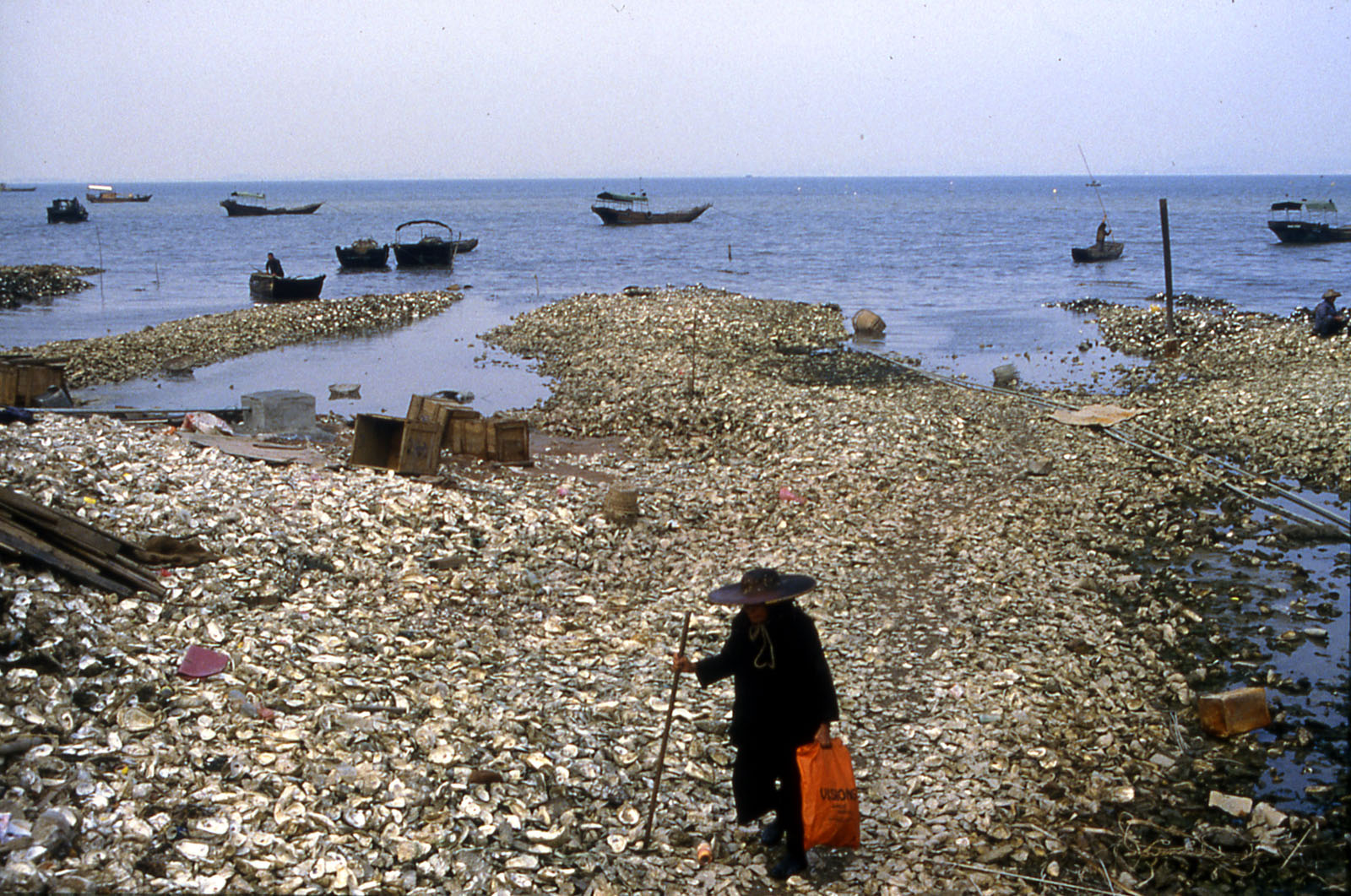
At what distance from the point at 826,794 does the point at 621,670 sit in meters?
2.92

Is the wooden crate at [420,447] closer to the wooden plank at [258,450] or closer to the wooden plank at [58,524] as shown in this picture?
the wooden plank at [258,450]

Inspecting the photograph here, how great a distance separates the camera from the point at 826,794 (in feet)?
17.3

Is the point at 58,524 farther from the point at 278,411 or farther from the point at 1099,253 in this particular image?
the point at 1099,253

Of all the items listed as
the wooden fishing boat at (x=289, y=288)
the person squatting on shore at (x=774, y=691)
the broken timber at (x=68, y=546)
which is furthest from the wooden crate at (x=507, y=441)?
the wooden fishing boat at (x=289, y=288)

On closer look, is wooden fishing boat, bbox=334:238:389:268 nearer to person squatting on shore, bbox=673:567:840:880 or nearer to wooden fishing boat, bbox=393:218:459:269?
wooden fishing boat, bbox=393:218:459:269

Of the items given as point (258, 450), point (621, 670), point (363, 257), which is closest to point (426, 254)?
point (363, 257)

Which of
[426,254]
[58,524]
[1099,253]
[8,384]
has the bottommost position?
[58,524]

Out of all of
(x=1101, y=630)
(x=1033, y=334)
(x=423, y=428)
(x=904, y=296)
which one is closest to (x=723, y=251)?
(x=904, y=296)

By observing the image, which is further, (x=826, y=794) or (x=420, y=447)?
(x=420, y=447)

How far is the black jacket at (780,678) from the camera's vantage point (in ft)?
17.2

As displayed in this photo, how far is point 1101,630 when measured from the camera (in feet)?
29.2

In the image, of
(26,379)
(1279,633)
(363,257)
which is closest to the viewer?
(1279,633)

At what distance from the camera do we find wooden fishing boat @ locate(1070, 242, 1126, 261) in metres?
51.5

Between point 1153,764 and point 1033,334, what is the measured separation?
84.8 ft
